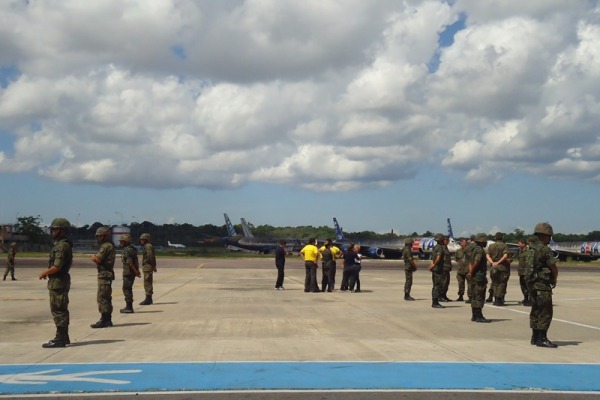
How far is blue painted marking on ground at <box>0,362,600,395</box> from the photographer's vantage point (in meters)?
7.34

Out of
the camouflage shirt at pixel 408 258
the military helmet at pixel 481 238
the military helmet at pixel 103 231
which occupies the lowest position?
the camouflage shirt at pixel 408 258

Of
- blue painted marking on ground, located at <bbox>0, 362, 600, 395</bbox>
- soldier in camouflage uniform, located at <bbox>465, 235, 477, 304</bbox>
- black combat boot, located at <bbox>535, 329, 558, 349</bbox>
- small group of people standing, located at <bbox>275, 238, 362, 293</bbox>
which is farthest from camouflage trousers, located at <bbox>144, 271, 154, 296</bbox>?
black combat boot, located at <bbox>535, 329, 558, 349</bbox>

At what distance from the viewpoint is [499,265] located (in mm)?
17375

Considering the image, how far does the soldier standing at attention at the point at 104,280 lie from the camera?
12570mm

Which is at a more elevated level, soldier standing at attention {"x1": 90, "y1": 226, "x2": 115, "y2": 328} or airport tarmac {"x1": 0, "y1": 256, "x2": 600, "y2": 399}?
soldier standing at attention {"x1": 90, "y1": 226, "x2": 115, "y2": 328}

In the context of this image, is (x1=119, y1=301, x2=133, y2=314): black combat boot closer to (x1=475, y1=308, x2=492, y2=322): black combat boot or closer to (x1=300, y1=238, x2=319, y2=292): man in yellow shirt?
(x1=300, y1=238, x2=319, y2=292): man in yellow shirt

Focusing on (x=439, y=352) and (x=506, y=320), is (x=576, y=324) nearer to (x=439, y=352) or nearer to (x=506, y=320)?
(x=506, y=320)

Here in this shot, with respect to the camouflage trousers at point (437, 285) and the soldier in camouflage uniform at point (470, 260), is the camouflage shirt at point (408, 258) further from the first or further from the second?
the soldier in camouflage uniform at point (470, 260)

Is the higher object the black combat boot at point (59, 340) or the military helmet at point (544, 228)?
the military helmet at point (544, 228)

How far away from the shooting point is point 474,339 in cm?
1121

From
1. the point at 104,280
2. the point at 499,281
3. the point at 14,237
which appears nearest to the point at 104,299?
the point at 104,280

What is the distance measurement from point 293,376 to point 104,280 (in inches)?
241

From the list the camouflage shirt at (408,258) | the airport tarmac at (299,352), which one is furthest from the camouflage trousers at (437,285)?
the camouflage shirt at (408,258)

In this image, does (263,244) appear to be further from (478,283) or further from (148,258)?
(478,283)
